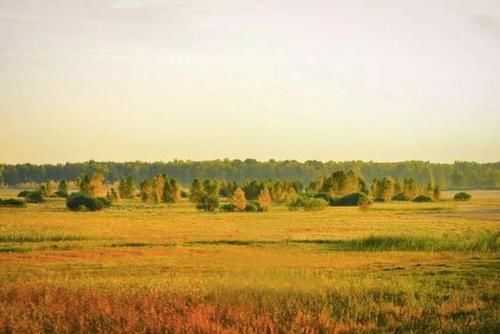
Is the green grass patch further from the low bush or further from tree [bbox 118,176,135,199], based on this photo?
tree [bbox 118,176,135,199]

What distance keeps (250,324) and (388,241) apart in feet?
102

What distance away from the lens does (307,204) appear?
115188 mm

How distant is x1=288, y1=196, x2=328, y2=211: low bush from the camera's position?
376ft

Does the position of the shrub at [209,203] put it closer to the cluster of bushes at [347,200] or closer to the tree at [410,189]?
the cluster of bushes at [347,200]

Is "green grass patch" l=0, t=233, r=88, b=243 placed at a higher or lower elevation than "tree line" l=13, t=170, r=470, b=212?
lower

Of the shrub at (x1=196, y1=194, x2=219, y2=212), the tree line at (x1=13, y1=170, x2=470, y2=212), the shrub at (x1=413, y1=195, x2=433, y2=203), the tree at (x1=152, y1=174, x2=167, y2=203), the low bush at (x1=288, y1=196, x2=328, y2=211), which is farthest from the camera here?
the shrub at (x1=413, y1=195, x2=433, y2=203)

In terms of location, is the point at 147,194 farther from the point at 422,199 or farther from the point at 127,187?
the point at 422,199

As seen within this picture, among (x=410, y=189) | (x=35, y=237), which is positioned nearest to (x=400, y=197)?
(x=410, y=189)

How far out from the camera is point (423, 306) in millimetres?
17469

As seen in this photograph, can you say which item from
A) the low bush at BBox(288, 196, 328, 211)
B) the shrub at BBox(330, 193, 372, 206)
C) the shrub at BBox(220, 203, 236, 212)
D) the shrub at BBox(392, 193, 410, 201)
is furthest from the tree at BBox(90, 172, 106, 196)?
the shrub at BBox(392, 193, 410, 201)

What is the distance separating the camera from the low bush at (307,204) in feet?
376

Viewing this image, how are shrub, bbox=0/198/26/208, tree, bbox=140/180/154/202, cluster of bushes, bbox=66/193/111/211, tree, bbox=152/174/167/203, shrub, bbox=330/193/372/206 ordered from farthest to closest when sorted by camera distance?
shrub, bbox=330/193/372/206
tree, bbox=140/180/154/202
tree, bbox=152/174/167/203
shrub, bbox=0/198/26/208
cluster of bushes, bbox=66/193/111/211

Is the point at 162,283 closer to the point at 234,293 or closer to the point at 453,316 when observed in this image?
the point at 234,293

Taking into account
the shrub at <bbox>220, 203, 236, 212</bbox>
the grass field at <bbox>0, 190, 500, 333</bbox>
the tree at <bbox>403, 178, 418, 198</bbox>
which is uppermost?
the tree at <bbox>403, 178, 418, 198</bbox>
